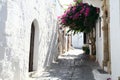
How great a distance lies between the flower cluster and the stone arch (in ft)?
15.5

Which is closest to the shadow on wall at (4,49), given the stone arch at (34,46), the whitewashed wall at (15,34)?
the whitewashed wall at (15,34)

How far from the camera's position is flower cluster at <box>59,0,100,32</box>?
12562 mm

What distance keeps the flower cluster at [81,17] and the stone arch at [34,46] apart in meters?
4.72

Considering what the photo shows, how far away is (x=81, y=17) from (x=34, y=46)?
5283mm

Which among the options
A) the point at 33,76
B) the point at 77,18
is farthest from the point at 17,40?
Result: the point at 77,18

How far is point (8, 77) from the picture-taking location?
5559 mm

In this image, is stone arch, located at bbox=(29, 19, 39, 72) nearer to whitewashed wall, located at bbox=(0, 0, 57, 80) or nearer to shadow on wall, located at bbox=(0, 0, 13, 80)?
whitewashed wall, located at bbox=(0, 0, 57, 80)

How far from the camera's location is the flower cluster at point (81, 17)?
12562 mm

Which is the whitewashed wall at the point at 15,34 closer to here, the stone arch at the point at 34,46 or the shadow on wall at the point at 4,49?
the shadow on wall at the point at 4,49

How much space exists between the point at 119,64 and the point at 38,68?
15.3 feet

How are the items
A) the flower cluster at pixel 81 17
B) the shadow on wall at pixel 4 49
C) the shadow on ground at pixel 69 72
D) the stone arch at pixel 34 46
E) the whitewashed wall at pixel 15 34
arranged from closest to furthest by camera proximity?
the shadow on wall at pixel 4 49 < the whitewashed wall at pixel 15 34 < the shadow on ground at pixel 69 72 < the stone arch at pixel 34 46 < the flower cluster at pixel 81 17

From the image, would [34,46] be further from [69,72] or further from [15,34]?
[15,34]

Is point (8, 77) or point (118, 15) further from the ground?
point (118, 15)

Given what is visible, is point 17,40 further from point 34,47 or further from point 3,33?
point 34,47
